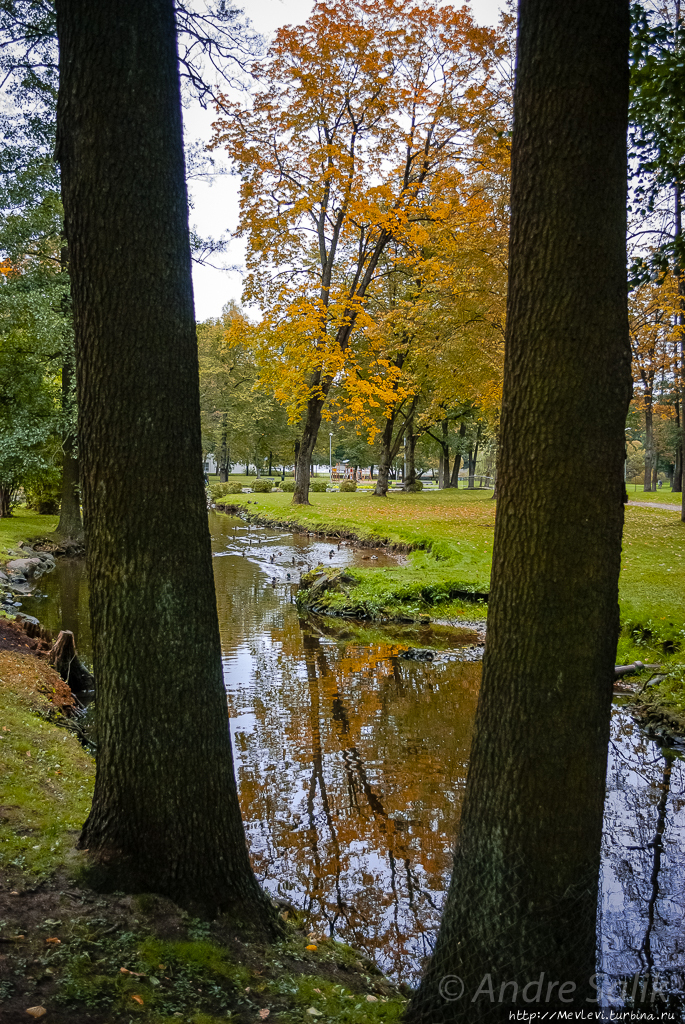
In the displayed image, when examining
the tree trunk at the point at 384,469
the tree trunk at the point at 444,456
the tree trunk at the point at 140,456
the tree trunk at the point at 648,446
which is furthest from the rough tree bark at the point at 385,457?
the tree trunk at the point at 140,456

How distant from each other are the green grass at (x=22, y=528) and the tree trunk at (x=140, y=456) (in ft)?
51.3

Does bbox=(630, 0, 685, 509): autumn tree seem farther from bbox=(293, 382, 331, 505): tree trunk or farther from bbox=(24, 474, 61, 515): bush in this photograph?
bbox=(24, 474, 61, 515): bush

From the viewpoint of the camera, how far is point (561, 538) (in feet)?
9.77

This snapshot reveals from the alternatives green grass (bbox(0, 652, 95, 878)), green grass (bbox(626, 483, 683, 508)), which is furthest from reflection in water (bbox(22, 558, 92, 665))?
green grass (bbox(626, 483, 683, 508))

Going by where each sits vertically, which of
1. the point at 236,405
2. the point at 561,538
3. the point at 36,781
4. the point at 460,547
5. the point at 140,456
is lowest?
the point at 36,781

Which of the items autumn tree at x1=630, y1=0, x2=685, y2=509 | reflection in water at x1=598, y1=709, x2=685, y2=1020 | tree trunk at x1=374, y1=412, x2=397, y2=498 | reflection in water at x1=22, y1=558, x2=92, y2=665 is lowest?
reflection in water at x1=598, y1=709, x2=685, y2=1020

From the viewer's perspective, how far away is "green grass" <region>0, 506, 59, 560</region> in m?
19.3

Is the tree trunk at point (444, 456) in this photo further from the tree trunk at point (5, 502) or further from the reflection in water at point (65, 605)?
the reflection in water at point (65, 605)

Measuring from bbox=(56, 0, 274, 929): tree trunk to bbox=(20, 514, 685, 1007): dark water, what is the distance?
1.27 m

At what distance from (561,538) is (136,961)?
2.72 metres

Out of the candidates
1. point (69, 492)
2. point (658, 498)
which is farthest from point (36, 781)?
point (658, 498)

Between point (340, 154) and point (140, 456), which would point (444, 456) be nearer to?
point (340, 154)

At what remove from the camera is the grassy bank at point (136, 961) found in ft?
9.04

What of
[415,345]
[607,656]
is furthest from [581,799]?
[415,345]
